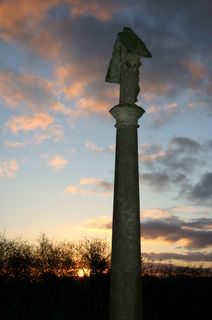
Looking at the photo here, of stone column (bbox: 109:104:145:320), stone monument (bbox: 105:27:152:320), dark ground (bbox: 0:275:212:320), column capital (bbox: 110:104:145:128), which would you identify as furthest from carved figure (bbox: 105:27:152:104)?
dark ground (bbox: 0:275:212:320)

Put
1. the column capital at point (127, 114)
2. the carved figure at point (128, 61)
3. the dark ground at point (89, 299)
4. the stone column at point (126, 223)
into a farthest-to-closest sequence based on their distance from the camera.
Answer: the dark ground at point (89, 299), the carved figure at point (128, 61), the column capital at point (127, 114), the stone column at point (126, 223)

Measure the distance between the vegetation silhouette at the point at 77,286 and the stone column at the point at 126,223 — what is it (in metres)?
15.9

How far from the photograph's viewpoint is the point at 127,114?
898 centimetres

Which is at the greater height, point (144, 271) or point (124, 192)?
point (144, 271)

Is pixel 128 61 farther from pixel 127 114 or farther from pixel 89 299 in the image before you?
pixel 89 299

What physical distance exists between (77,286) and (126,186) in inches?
967

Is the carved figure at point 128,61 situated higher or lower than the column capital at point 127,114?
higher

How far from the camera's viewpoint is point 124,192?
28.2ft

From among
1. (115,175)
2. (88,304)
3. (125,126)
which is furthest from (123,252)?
(88,304)

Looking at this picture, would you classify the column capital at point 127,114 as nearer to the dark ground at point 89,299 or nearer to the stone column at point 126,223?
the stone column at point 126,223

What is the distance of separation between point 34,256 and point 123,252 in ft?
122

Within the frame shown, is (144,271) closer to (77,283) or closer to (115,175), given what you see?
(77,283)

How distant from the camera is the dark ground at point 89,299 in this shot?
77.0ft

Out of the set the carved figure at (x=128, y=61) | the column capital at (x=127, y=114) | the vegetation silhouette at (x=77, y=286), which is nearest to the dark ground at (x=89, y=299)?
the vegetation silhouette at (x=77, y=286)
